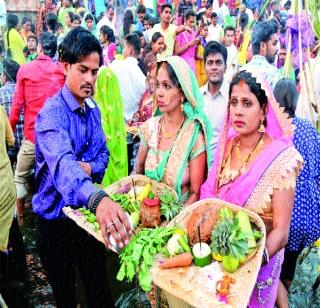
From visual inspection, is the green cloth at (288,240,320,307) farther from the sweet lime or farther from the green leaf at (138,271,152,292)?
the green leaf at (138,271,152,292)

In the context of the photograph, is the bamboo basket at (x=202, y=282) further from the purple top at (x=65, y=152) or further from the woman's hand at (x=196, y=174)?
the woman's hand at (x=196, y=174)

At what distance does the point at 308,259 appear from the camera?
9.87 feet

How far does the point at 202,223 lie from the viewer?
1.91 metres

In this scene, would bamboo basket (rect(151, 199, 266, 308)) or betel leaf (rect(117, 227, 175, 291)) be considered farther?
betel leaf (rect(117, 227, 175, 291))

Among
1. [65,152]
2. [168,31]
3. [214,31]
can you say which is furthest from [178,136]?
[214,31]

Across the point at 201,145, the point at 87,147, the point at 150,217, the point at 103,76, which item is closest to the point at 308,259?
the point at 201,145

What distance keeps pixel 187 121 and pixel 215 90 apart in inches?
65.9

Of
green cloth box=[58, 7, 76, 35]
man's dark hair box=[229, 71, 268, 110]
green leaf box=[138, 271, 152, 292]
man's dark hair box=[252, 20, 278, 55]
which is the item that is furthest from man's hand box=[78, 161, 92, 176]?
green cloth box=[58, 7, 76, 35]

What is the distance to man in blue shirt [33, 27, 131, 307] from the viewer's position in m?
2.12

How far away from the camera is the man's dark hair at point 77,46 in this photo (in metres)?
2.34

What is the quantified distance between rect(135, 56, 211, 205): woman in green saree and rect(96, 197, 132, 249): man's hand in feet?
2.60

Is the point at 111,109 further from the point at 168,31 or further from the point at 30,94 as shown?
the point at 168,31

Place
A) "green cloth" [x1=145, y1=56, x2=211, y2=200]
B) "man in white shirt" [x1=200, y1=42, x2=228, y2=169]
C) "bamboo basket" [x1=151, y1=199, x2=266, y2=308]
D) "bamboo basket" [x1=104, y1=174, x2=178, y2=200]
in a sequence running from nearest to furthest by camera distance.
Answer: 1. "bamboo basket" [x1=151, y1=199, x2=266, y2=308]
2. "bamboo basket" [x1=104, y1=174, x2=178, y2=200]
3. "green cloth" [x1=145, y1=56, x2=211, y2=200]
4. "man in white shirt" [x1=200, y1=42, x2=228, y2=169]

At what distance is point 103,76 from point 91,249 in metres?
→ 2.26
